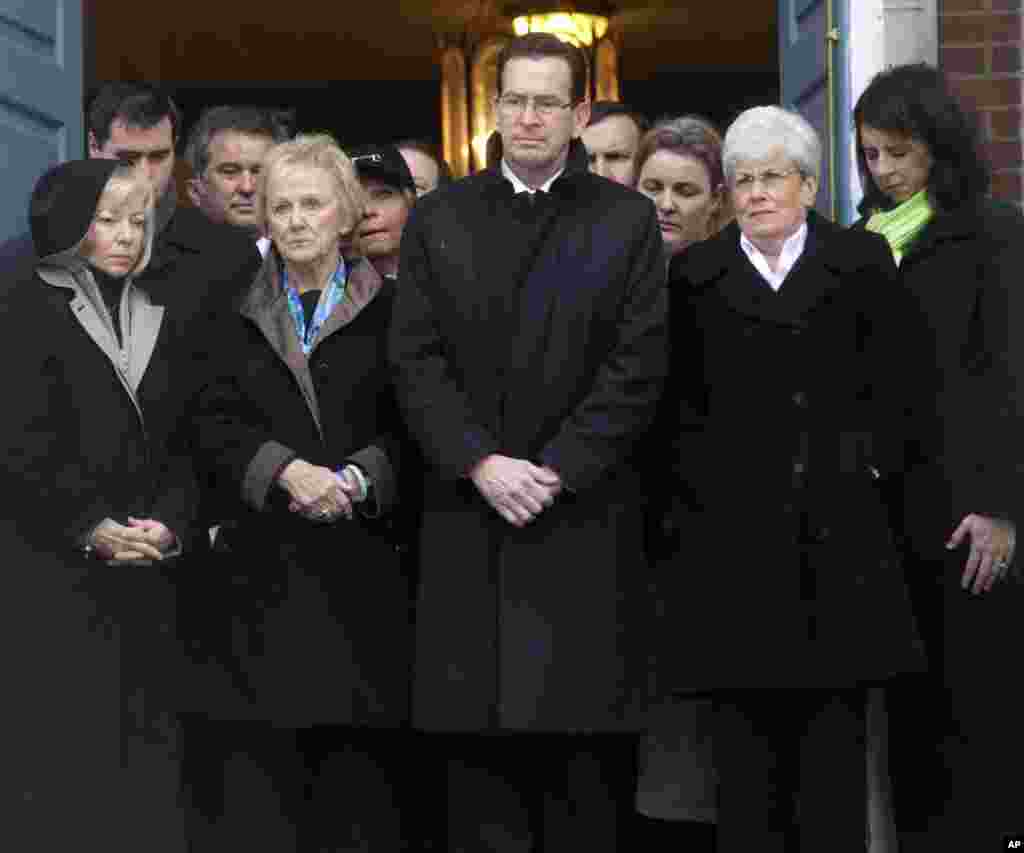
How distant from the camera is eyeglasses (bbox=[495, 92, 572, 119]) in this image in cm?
503

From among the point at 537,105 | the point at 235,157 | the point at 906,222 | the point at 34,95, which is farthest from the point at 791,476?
the point at 34,95

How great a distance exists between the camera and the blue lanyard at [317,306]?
5070 mm

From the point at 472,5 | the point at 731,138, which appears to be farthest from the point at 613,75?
the point at 731,138

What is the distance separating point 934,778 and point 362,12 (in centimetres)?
798

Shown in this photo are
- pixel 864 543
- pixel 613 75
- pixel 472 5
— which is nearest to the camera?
pixel 864 543

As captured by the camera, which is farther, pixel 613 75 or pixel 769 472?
pixel 613 75

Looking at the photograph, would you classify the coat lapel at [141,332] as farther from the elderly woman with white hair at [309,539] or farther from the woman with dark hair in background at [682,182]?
A: the woman with dark hair in background at [682,182]

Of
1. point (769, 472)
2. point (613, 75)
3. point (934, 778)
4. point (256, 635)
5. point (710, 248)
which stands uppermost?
point (613, 75)

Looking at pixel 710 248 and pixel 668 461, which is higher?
pixel 710 248

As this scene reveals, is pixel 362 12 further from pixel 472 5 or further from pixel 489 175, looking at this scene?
pixel 489 175

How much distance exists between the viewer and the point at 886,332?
4.96m

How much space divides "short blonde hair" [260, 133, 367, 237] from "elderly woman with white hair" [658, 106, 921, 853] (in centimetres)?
82

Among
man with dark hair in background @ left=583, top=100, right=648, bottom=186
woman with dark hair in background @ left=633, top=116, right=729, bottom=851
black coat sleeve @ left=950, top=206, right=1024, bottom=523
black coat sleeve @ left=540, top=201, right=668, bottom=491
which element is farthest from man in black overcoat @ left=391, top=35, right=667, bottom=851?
man with dark hair in background @ left=583, top=100, right=648, bottom=186

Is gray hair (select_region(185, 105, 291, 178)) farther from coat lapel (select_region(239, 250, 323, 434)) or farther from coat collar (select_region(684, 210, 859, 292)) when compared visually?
coat collar (select_region(684, 210, 859, 292))
